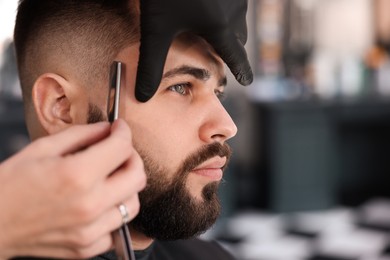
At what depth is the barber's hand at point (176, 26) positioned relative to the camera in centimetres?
94

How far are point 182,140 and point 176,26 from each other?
307mm

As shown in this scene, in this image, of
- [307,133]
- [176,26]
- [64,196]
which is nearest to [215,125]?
[176,26]

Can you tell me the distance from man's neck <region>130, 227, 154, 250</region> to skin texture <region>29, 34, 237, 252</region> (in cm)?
15

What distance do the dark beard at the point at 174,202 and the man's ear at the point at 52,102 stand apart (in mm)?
184

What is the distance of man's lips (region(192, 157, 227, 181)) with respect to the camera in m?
1.20

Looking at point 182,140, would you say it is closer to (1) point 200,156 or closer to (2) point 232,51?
(1) point 200,156

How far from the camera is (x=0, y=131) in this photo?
4.68 m

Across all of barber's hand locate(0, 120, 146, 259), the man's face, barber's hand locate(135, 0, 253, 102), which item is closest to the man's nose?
the man's face

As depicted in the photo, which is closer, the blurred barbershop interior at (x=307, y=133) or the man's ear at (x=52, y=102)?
the man's ear at (x=52, y=102)

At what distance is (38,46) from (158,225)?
17.6 inches

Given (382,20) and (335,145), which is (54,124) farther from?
(382,20)

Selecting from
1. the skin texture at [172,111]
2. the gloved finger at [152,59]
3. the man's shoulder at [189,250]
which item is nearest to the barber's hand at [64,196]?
the gloved finger at [152,59]

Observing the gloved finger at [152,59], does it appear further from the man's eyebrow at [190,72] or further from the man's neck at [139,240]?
the man's neck at [139,240]

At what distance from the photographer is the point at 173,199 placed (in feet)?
3.97
